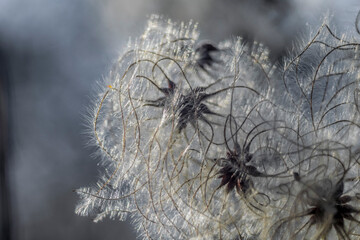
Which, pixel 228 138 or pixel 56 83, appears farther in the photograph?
pixel 56 83

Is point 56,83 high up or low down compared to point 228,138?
up

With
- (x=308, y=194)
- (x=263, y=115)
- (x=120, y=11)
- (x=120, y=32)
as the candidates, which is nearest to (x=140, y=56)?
(x=263, y=115)

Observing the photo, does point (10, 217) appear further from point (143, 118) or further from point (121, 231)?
point (143, 118)

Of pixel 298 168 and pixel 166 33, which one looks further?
pixel 166 33

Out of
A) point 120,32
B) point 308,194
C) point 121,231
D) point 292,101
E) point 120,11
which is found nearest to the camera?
point 308,194
